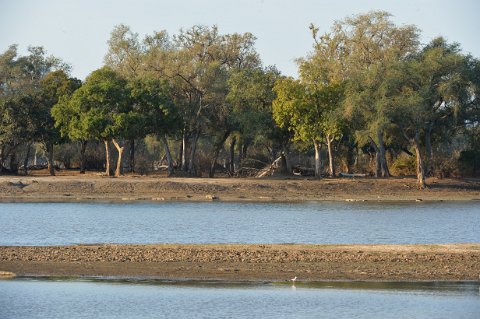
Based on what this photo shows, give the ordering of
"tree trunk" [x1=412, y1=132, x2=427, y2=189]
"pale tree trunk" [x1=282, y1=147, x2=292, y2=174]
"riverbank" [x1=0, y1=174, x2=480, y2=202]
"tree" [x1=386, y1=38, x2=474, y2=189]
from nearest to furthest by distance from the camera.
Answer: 1. "riverbank" [x1=0, y1=174, x2=480, y2=202]
2. "tree" [x1=386, y1=38, x2=474, y2=189]
3. "tree trunk" [x1=412, y1=132, x2=427, y2=189]
4. "pale tree trunk" [x1=282, y1=147, x2=292, y2=174]

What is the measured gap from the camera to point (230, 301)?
878 inches

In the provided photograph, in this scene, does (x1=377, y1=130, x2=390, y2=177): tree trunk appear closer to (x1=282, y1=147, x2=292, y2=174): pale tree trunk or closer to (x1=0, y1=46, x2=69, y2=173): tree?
(x1=282, y1=147, x2=292, y2=174): pale tree trunk

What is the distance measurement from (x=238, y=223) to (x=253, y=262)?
56.5 ft

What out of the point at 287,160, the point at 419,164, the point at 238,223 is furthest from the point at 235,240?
the point at 287,160

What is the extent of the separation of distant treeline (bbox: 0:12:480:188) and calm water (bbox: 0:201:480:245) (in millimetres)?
9674

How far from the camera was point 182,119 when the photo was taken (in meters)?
71.4

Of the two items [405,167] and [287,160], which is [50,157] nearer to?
[287,160]

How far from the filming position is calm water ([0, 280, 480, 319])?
21.2 meters

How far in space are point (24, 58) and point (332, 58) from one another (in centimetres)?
3500

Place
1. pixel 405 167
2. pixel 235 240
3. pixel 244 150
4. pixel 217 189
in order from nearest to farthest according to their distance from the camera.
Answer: pixel 235 240 < pixel 217 189 < pixel 405 167 < pixel 244 150

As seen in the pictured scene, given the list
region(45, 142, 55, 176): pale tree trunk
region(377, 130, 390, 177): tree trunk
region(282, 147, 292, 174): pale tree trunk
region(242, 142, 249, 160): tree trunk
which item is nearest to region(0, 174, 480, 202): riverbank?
region(377, 130, 390, 177): tree trunk

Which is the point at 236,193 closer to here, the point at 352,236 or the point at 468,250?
the point at 352,236

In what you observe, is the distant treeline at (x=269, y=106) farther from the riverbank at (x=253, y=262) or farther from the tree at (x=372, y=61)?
the riverbank at (x=253, y=262)

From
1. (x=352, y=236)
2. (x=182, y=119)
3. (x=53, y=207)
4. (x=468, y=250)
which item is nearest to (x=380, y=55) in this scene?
(x=182, y=119)
